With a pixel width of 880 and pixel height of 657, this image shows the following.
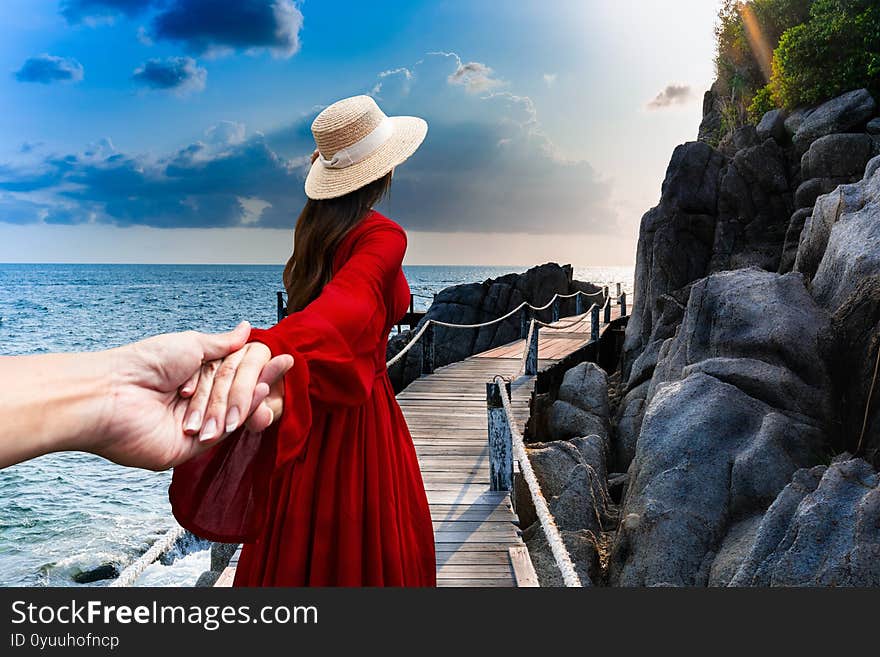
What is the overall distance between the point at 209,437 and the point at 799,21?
66.8ft

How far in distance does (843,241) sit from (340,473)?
7402mm

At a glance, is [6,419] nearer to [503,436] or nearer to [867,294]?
[503,436]

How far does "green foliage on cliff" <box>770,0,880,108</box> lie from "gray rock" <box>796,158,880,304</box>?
683 centimetres

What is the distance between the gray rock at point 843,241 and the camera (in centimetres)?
707

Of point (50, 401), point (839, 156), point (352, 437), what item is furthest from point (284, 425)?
point (839, 156)

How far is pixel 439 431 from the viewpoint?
8523 millimetres

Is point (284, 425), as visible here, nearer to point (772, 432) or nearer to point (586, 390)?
point (772, 432)

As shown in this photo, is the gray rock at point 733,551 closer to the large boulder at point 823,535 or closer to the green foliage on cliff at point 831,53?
the large boulder at point 823,535

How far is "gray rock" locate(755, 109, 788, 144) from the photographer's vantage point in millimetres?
14977

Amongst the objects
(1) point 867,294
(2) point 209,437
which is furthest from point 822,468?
(2) point 209,437

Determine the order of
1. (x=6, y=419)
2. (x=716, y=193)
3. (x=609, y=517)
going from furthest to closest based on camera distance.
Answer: (x=716, y=193)
(x=609, y=517)
(x=6, y=419)

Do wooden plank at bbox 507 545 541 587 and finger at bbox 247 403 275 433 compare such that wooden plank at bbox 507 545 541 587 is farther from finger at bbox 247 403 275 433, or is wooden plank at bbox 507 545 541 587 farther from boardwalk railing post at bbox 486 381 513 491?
finger at bbox 247 403 275 433

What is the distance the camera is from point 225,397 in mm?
1292

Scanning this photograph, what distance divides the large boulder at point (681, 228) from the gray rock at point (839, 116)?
1873 mm
